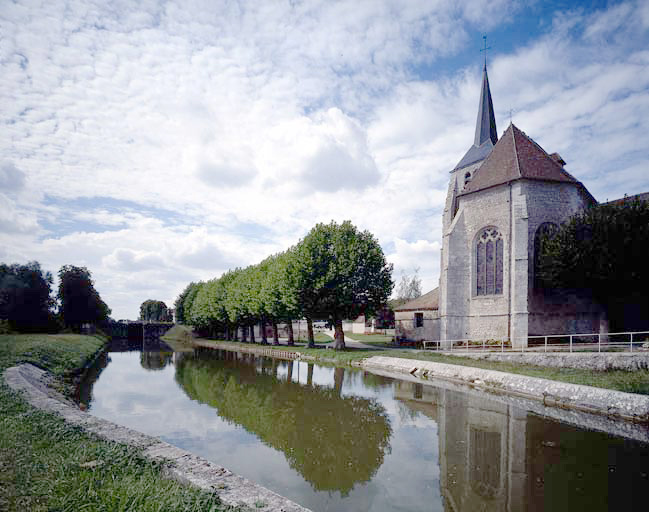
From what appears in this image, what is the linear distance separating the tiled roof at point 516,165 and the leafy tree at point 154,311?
126 meters

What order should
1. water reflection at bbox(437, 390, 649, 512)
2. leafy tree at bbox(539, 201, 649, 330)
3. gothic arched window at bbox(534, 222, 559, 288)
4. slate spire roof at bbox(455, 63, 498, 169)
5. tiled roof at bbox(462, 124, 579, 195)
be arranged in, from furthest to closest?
slate spire roof at bbox(455, 63, 498, 169) → tiled roof at bbox(462, 124, 579, 195) → gothic arched window at bbox(534, 222, 559, 288) → leafy tree at bbox(539, 201, 649, 330) → water reflection at bbox(437, 390, 649, 512)

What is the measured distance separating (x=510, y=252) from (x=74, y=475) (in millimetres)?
27254

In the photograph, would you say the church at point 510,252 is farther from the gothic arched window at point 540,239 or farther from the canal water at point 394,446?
the canal water at point 394,446

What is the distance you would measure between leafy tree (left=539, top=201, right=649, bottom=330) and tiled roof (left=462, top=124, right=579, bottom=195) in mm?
3950

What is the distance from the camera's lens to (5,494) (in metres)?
4.76

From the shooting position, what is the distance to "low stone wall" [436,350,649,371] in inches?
656

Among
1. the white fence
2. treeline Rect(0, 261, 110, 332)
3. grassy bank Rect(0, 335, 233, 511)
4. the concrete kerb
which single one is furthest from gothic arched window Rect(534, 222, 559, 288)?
treeline Rect(0, 261, 110, 332)

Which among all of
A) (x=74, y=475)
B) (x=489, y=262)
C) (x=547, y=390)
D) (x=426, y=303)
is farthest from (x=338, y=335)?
(x=74, y=475)

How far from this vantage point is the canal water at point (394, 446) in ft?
22.5

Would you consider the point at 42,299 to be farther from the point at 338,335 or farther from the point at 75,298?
the point at 338,335

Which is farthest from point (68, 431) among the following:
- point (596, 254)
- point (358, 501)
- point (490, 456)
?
point (596, 254)

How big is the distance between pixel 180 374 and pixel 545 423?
19782 mm

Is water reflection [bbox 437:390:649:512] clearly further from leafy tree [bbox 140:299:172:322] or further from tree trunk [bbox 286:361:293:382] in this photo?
leafy tree [bbox 140:299:172:322]

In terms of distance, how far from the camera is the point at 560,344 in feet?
76.6
